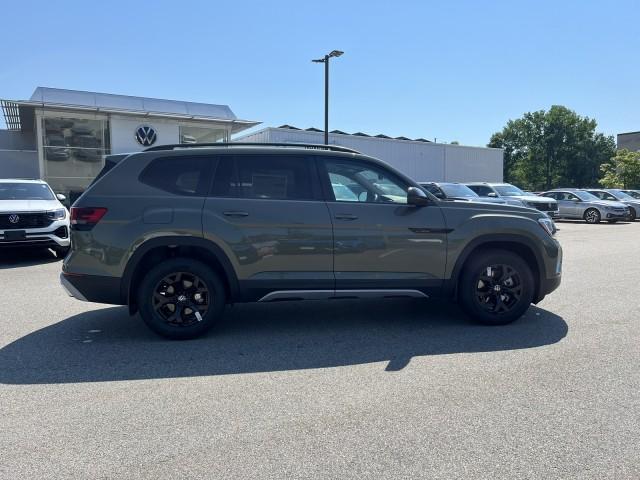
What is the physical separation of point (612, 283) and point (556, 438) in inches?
229

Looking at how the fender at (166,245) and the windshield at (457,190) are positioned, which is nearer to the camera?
the fender at (166,245)

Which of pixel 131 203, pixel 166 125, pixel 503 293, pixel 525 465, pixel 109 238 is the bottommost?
pixel 525 465

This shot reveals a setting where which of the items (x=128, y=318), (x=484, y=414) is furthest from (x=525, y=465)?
(x=128, y=318)

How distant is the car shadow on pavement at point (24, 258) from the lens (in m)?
10.3

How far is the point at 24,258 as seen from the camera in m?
11.2

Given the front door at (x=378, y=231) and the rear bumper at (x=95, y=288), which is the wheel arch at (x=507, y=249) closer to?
the front door at (x=378, y=231)

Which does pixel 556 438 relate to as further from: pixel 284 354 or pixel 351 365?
pixel 284 354

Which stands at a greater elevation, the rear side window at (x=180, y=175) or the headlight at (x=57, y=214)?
the rear side window at (x=180, y=175)

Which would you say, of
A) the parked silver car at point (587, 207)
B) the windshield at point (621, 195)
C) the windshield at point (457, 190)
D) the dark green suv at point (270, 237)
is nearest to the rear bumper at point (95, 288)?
the dark green suv at point (270, 237)

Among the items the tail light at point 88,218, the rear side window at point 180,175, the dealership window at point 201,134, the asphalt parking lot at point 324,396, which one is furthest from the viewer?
the dealership window at point 201,134

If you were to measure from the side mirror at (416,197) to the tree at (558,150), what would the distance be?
83904 mm

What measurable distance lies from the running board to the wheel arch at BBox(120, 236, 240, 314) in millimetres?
382

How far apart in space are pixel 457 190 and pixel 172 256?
14059 mm

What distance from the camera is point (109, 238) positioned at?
4.98 meters
